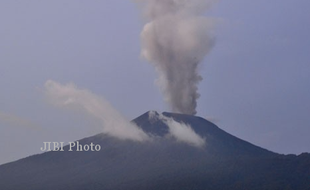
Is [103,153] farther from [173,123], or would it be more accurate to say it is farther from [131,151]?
[173,123]

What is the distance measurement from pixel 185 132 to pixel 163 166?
10203mm

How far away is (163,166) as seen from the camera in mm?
87438

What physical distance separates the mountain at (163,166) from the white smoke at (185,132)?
0.55 m

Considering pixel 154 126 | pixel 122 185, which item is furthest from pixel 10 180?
pixel 154 126

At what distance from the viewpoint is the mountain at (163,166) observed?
268 ft

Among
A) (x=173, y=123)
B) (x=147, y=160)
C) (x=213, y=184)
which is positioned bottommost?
(x=213, y=184)

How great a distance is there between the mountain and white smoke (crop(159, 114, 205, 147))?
551mm

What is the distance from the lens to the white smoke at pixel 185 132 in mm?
95688

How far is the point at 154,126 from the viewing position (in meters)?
101

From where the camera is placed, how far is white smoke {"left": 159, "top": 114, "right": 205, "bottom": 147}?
314ft

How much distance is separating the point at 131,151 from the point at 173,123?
6912 mm

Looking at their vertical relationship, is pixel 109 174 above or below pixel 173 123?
below

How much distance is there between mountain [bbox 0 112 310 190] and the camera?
81812 mm

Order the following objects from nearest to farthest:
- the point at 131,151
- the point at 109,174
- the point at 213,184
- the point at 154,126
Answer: the point at 213,184 → the point at 109,174 → the point at 131,151 → the point at 154,126
